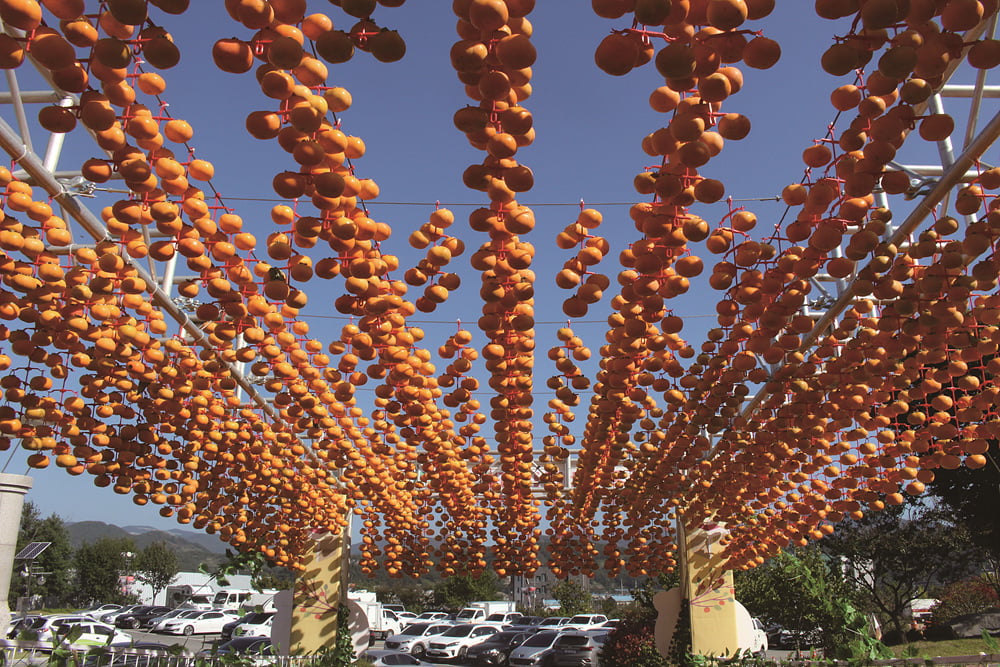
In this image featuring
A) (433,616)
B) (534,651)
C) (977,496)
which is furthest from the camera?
(433,616)

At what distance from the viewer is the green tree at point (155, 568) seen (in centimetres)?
4759

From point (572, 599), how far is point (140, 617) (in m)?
21.2

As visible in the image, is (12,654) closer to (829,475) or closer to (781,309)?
(781,309)

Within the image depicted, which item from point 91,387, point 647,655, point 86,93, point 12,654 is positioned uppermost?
point 86,93

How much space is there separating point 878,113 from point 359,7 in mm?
2318

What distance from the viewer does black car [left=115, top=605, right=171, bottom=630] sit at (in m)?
28.6

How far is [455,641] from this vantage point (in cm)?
2159

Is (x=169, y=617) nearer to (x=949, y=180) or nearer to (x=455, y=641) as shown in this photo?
(x=455, y=641)

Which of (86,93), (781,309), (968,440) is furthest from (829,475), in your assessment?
(86,93)

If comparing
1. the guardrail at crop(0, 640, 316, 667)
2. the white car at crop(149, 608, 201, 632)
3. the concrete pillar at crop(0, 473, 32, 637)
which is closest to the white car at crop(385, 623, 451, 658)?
the white car at crop(149, 608, 201, 632)

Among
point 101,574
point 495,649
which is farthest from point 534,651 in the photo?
point 101,574

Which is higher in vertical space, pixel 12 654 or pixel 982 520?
pixel 982 520

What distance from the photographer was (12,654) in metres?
6.31

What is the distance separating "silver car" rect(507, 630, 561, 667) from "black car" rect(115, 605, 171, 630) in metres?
18.4
